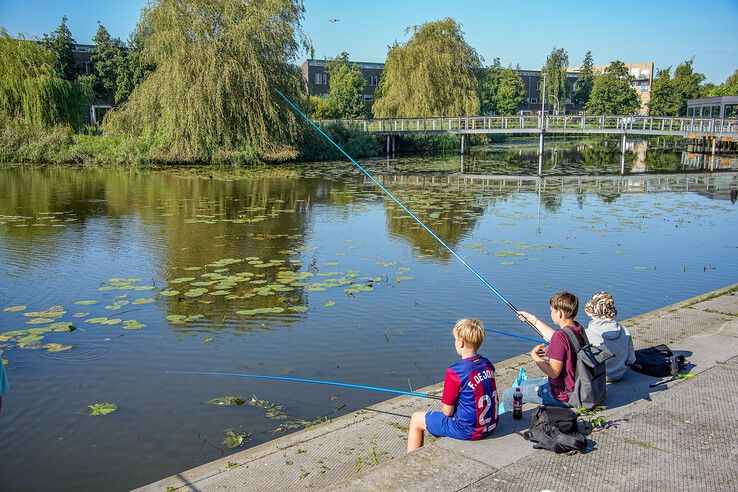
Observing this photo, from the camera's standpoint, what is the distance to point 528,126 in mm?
44781

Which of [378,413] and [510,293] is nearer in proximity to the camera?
[378,413]

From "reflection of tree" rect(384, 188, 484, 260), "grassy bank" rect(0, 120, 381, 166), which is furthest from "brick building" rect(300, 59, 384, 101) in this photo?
"reflection of tree" rect(384, 188, 484, 260)

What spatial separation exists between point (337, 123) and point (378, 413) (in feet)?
122

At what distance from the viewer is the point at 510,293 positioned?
9.50 m

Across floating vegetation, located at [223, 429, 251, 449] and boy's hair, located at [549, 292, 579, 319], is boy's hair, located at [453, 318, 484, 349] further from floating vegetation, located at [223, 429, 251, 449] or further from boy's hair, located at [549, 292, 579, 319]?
floating vegetation, located at [223, 429, 251, 449]

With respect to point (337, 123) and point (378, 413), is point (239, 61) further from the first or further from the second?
point (378, 413)

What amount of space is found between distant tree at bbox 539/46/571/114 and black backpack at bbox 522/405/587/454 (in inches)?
3431

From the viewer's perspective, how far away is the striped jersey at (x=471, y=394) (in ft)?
13.5

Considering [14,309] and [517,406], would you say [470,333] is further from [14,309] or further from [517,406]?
[14,309]

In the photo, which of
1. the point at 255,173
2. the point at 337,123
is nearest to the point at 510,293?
the point at 255,173

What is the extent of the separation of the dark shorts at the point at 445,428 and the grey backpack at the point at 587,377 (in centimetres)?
104

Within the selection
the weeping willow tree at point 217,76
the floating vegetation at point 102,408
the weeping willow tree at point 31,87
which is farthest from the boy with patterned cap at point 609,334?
the weeping willow tree at point 31,87

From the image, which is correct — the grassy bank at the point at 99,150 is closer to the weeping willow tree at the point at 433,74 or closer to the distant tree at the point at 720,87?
the weeping willow tree at the point at 433,74

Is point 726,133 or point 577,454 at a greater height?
point 726,133
